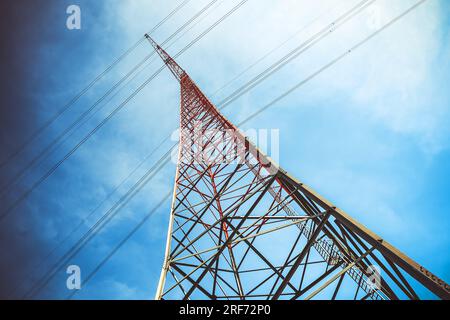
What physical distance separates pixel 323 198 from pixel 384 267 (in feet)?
5.48

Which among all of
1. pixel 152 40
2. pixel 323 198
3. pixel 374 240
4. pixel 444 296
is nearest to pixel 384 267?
pixel 374 240

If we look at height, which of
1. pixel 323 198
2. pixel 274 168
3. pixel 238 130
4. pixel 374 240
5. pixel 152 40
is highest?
pixel 152 40

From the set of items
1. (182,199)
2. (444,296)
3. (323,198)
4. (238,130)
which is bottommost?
(444,296)

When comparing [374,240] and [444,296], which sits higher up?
[374,240]

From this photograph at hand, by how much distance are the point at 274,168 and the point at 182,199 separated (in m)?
3.73

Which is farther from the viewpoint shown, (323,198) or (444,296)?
(323,198)

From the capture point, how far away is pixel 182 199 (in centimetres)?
867

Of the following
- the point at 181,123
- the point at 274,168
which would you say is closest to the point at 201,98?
the point at 181,123

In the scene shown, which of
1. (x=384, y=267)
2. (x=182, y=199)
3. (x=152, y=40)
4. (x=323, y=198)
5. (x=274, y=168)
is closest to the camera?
(x=384, y=267)
